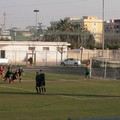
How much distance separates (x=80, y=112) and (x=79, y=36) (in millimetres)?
107835

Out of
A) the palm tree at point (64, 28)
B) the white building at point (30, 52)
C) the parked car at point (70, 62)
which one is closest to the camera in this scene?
the parked car at point (70, 62)

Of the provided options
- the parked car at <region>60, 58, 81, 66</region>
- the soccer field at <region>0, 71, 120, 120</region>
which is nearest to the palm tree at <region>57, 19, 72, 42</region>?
the parked car at <region>60, 58, 81, 66</region>

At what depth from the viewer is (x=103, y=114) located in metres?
19.2

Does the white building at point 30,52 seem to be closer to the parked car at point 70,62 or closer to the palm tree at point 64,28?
the parked car at point 70,62

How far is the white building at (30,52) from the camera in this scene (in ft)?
270

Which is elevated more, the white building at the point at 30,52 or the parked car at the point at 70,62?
the white building at the point at 30,52

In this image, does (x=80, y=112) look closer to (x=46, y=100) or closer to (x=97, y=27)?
(x=46, y=100)

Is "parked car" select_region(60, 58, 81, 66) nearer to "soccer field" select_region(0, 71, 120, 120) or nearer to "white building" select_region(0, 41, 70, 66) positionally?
"white building" select_region(0, 41, 70, 66)

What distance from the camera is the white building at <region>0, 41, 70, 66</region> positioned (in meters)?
82.2

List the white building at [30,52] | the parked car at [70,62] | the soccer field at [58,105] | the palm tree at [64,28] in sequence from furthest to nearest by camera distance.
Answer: the palm tree at [64,28] → the white building at [30,52] → the parked car at [70,62] → the soccer field at [58,105]

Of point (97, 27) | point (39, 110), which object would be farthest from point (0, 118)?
point (97, 27)

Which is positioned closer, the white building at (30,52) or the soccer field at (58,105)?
the soccer field at (58,105)

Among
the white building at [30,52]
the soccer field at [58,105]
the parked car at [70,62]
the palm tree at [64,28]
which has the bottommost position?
the soccer field at [58,105]

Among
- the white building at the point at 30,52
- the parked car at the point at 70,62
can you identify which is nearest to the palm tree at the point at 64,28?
the white building at the point at 30,52
